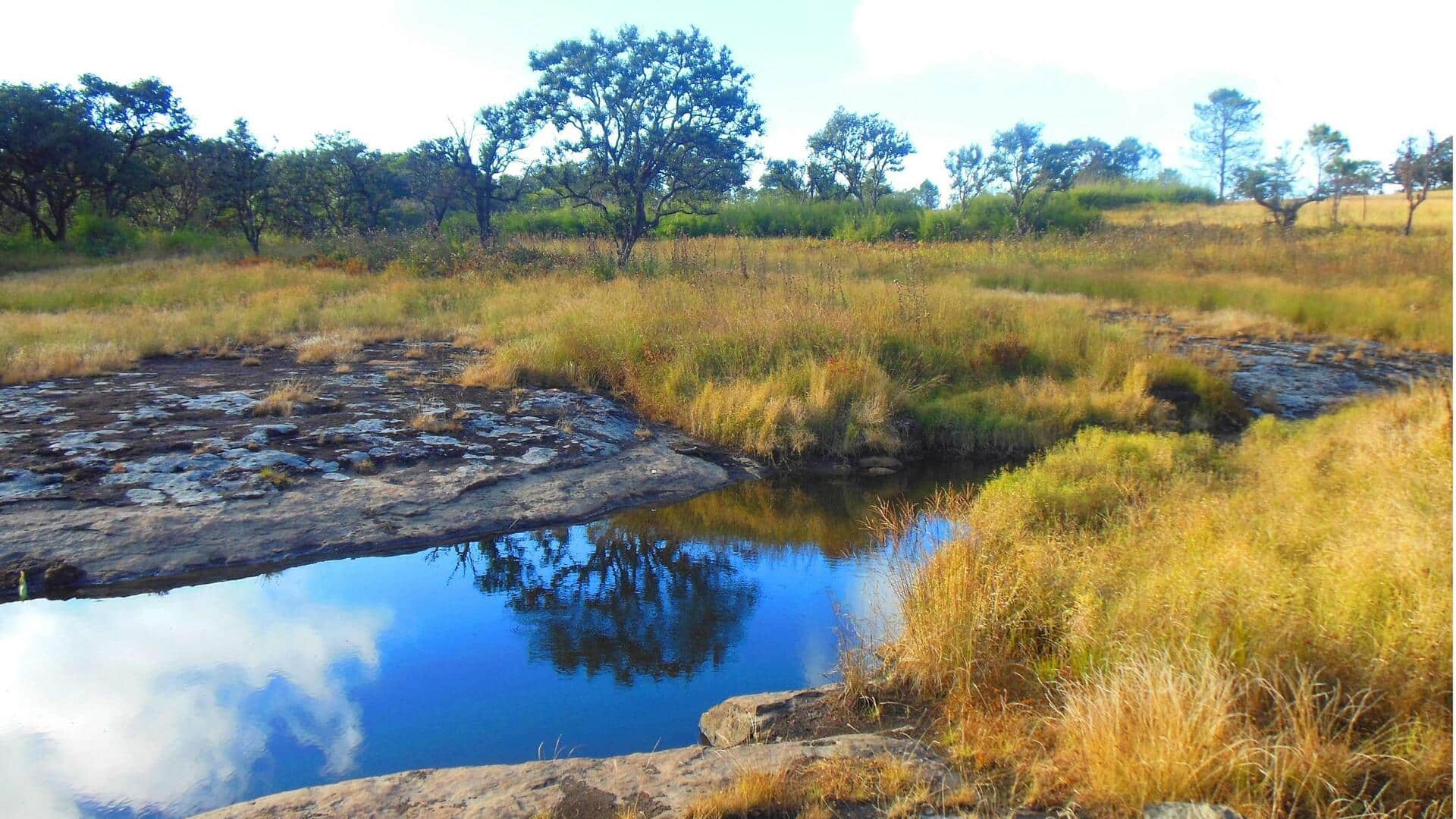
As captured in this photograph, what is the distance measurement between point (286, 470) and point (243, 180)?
73.3 feet

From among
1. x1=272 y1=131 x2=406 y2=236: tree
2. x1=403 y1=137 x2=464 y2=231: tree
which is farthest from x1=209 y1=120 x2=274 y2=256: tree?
x1=403 y1=137 x2=464 y2=231: tree

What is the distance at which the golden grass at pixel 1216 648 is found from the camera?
2.77m

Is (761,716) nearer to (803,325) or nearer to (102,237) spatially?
(803,325)

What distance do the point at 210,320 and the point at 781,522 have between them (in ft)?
35.2

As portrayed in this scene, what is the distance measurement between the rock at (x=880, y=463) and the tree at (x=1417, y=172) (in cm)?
484

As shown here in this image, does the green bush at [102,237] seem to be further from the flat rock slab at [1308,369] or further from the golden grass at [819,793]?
the golden grass at [819,793]

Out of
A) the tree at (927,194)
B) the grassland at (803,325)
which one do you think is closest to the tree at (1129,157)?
the tree at (927,194)

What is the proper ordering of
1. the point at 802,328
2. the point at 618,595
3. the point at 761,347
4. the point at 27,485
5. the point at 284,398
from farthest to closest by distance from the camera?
the point at 802,328
the point at 761,347
the point at 284,398
the point at 27,485
the point at 618,595

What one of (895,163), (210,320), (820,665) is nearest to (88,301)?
(210,320)

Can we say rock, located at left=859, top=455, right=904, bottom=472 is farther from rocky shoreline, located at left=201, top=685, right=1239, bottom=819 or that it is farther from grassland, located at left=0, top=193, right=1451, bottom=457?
rocky shoreline, located at left=201, top=685, right=1239, bottom=819

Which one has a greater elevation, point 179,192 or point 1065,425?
point 179,192

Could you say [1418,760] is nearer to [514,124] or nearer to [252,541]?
[252,541]

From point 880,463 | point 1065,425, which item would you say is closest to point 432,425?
point 880,463

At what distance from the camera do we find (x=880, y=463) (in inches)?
347
